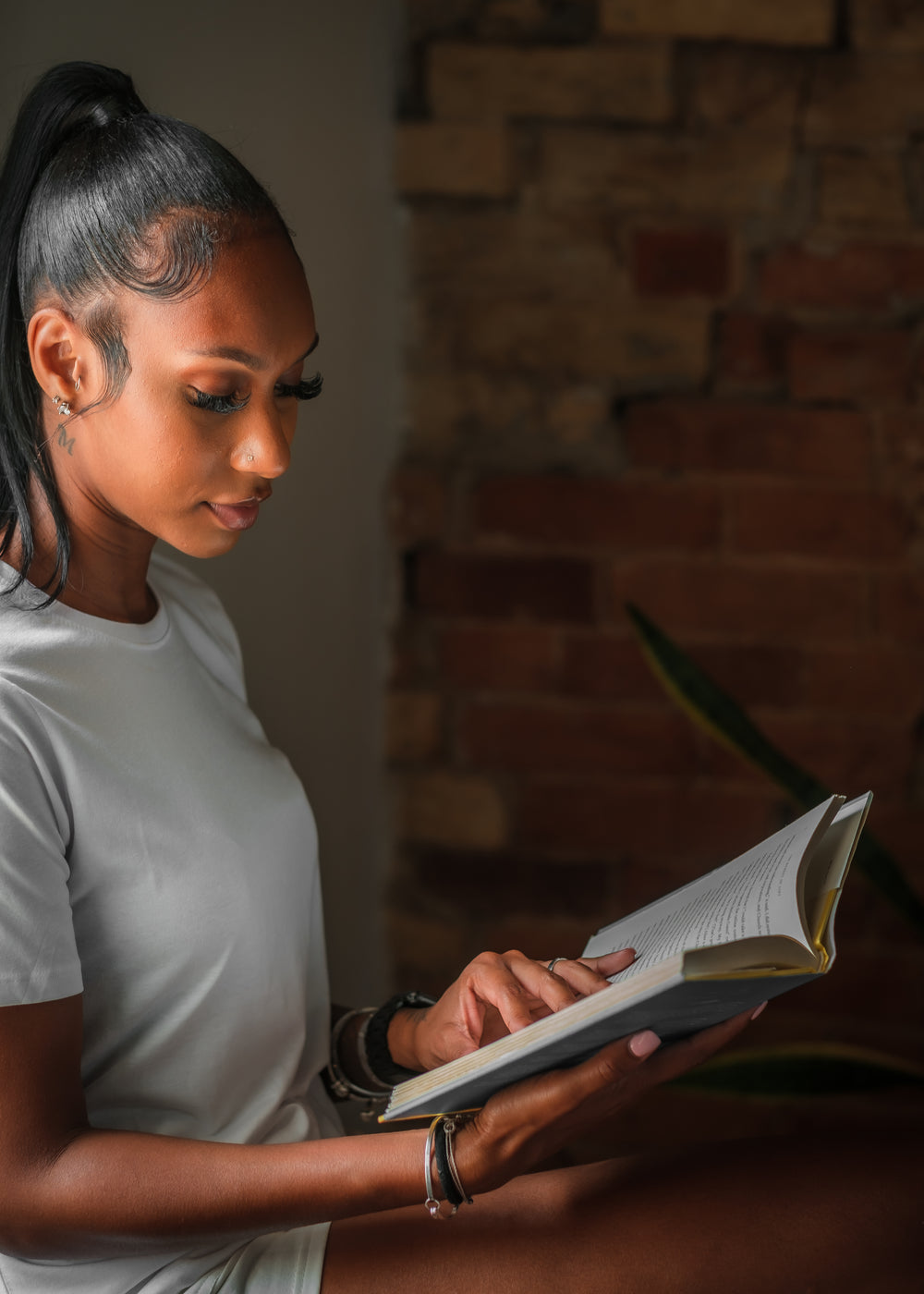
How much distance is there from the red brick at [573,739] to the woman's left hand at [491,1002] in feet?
1.66

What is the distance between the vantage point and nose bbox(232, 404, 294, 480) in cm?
69

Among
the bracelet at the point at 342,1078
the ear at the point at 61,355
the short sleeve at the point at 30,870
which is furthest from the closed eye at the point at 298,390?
the bracelet at the point at 342,1078

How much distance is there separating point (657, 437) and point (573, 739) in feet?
1.21

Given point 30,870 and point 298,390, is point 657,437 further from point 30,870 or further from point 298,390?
point 30,870

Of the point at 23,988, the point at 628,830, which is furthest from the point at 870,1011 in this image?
the point at 23,988

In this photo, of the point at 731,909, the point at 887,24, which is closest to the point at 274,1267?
the point at 731,909

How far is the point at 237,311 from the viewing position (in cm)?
66

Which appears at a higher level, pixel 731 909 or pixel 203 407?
pixel 203 407

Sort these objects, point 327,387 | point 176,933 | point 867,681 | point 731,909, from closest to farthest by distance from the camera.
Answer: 1. point 731,909
2. point 176,933
3. point 327,387
4. point 867,681

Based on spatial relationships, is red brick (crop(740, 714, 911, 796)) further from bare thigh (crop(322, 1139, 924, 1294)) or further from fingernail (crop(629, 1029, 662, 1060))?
fingernail (crop(629, 1029, 662, 1060))

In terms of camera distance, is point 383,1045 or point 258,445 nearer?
point 258,445

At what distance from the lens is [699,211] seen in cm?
127

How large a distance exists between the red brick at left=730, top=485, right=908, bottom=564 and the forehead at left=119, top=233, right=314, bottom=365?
74 centimetres

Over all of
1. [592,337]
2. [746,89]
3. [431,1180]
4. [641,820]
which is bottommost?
[641,820]
